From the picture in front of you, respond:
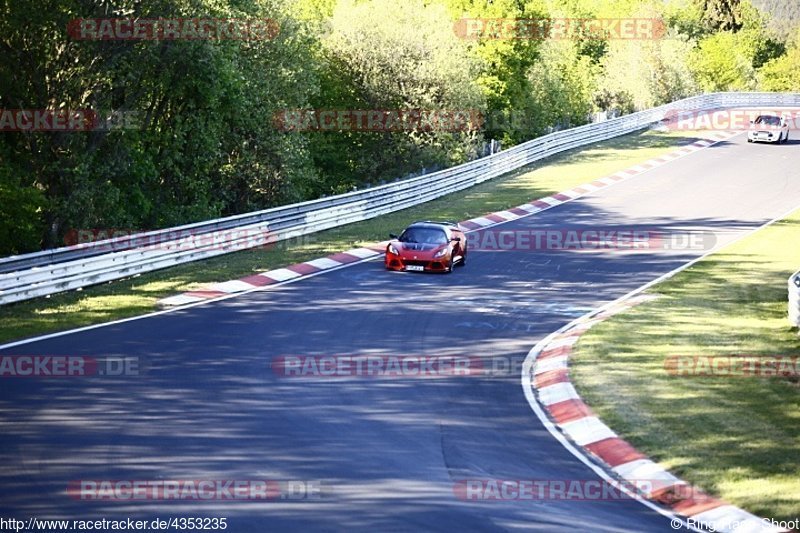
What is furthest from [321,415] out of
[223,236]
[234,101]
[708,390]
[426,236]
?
[234,101]

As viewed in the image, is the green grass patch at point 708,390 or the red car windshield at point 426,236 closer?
the green grass patch at point 708,390

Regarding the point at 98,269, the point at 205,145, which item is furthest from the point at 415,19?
the point at 98,269

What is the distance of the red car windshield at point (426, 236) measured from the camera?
23944mm

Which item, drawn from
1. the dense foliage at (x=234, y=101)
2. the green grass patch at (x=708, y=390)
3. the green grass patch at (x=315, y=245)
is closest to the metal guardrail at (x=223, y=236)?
the green grass patch at (x=315, y=245)

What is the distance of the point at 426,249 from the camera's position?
77.7 ft

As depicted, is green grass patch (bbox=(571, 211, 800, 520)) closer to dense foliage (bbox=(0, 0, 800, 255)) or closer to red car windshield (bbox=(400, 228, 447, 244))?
red car windshield (bbox=(400, 228, 447, 244))

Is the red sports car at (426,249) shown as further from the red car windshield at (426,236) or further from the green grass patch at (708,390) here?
the green grass patch at (708,390)

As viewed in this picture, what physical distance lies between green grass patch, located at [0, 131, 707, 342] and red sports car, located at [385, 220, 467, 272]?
2.55m

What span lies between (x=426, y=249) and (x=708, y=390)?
1004 centimetres

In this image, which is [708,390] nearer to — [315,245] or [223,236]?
[223,236]

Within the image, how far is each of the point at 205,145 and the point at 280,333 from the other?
53.6ft

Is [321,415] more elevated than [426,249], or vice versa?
[426,249]

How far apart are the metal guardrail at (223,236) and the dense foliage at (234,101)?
3.13 m

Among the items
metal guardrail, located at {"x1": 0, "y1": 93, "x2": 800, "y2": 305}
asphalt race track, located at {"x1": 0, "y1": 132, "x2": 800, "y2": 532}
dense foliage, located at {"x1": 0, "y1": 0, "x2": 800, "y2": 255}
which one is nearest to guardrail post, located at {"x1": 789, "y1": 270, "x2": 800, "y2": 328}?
asphalt race track, located at {"x1": 0, "y1": 132, "x2": 800, "y2": 532}
